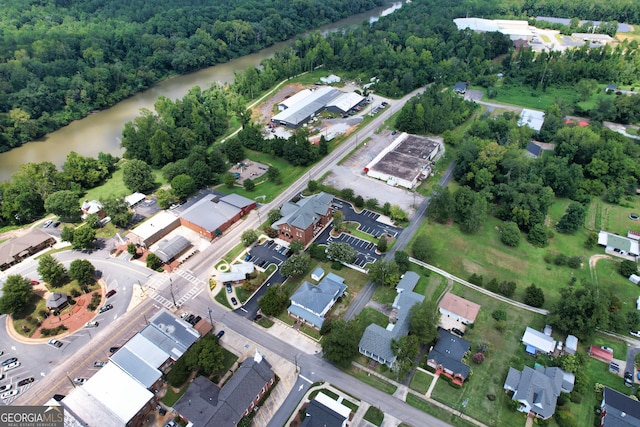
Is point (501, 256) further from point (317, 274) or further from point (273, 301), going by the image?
point (273, 301)

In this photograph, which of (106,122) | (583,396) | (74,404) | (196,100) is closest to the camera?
(74,404)

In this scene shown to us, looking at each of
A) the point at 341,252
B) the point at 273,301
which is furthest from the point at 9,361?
the point at 341,252

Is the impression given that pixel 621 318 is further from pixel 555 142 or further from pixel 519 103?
pixel 519 103

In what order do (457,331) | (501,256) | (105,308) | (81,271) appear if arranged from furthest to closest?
(501,256) < (81,271) < (105,308) < (457,331)

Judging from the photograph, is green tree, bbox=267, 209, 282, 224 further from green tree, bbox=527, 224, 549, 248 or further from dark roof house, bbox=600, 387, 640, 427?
dark roof house, bbox=600, 387, 640, 427

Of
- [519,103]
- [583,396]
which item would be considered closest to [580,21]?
[519,103]

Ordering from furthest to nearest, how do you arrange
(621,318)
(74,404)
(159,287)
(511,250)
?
1. (511,250)
2. (159,287)
3. (621,318)
4. (74,404)

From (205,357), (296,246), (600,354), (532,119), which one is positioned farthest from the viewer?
(532,119)
